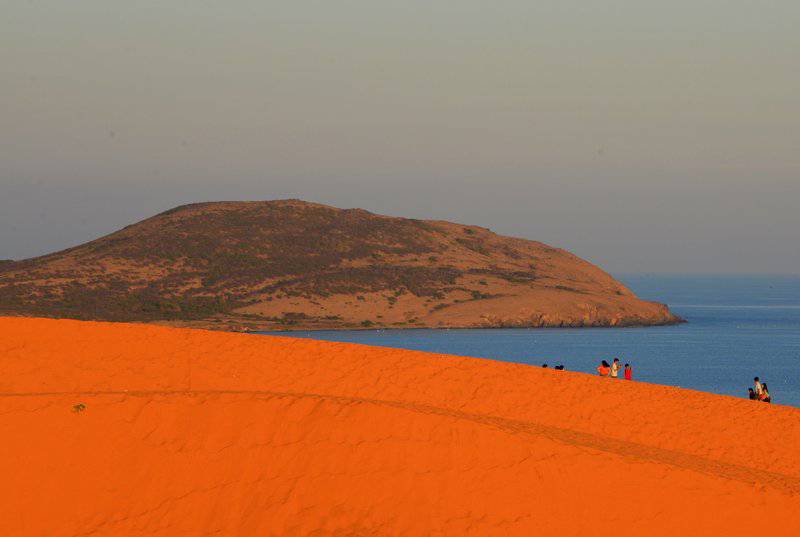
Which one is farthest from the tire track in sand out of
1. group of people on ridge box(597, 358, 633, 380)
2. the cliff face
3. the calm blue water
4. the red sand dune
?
the cliff face

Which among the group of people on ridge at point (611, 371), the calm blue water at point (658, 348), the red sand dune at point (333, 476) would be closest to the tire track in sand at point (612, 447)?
the red sand dune at point (333, 476)

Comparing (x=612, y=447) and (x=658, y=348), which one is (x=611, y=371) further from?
(x=658, y=348)

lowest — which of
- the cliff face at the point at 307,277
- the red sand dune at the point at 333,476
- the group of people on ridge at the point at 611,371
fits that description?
the red sand dune at the point at 333,476

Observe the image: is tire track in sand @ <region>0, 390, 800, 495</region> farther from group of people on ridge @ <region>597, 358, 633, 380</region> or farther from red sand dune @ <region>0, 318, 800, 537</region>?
group of people on ridge @ <region>597, 358, 633, 380</region>

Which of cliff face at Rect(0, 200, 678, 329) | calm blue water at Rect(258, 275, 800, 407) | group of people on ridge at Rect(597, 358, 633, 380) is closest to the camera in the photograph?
group of people on ridge at Rect(597, 358, 633, 380)

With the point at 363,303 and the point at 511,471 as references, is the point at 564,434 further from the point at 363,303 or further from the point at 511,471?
the point at 363,303

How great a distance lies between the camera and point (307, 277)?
502 feet

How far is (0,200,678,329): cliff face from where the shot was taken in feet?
459

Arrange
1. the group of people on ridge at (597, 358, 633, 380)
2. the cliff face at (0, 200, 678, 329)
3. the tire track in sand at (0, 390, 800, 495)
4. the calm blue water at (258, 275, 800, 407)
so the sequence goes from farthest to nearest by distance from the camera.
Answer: the cliff face at (0, 200, 678, 329) < the calm blue water at (258, 275, 800, 407) < the group of people on ridge at (597, 358, 633, 380) < the tire track in sand at (0, 390, 800, 495)

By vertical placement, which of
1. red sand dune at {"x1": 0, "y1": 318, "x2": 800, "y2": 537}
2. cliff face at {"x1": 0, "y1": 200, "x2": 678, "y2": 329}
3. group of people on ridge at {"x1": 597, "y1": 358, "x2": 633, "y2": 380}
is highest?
cliff face at {"x1": 0, "y1": 200, "x2": 678, "y2": 329}

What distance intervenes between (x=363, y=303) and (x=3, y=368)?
118 meters

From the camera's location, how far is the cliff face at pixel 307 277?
139875 mm

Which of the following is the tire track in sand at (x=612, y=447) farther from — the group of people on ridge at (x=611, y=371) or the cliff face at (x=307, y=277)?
the cliff face at (x=307, y=277)

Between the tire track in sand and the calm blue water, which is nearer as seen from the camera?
the tire track in sand
